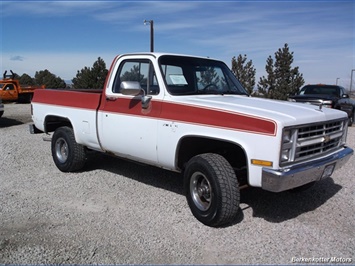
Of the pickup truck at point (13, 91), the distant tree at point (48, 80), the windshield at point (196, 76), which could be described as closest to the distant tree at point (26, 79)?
the distant tree at point (48, 80)

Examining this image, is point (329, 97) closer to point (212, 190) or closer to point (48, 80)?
point (212, 190)

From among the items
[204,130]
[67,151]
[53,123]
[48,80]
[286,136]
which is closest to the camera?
[286,136]

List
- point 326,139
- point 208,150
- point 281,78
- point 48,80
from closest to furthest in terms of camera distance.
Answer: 1. point 326,139
2. point 208,150
3. point 281,78
4. point 48,80

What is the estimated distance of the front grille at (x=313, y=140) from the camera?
12.3 ft

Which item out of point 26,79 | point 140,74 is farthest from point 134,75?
point 26,79

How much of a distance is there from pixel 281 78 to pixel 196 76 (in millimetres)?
14093

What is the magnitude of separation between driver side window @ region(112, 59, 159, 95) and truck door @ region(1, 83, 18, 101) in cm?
1918

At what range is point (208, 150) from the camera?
15.5 feet

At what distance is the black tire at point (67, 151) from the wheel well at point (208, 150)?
231 cm

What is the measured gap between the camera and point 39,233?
400 centimetres

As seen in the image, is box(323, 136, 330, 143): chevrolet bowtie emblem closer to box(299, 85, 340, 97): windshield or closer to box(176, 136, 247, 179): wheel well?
box(176, 136, 247, 179): wheel well

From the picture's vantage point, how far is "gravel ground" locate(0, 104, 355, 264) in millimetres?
3525

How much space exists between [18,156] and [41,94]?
1.77m

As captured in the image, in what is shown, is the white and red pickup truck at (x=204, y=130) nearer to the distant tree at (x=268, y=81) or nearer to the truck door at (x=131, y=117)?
the truck door at (x=131, y=117)
